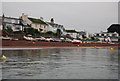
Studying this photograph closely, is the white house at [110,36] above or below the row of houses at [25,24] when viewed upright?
below

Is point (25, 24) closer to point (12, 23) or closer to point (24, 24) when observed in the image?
point (24, 24)

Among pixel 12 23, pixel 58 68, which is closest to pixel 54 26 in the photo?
pixel 12 23

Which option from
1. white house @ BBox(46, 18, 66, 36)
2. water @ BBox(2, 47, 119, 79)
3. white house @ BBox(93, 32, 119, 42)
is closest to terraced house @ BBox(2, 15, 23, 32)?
white house @ BBox(46, 18, 66, 36)

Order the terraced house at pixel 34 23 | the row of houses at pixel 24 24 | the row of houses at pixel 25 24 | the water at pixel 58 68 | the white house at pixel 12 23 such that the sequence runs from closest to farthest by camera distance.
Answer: the water at pixel 58 68
the white house at pixel 12 23
the row of houses at pixel 25 24
the row of houses at pixel 24 24
the terraced house at pixel 34 23

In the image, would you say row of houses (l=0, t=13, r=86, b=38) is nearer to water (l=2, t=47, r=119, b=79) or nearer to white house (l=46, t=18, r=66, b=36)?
white house (l=46, t=18, r=66, b=36)

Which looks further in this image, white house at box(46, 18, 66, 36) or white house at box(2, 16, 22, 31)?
white house at box(46, 18, 66, 36)

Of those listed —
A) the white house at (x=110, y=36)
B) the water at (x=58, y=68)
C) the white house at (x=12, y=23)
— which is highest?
the white house at (x=12, y=23)

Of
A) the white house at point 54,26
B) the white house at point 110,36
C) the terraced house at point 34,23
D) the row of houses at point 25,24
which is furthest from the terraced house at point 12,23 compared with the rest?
the white house at point 110,36

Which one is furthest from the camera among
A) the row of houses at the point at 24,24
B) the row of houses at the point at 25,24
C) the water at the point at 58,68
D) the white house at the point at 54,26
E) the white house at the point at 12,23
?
the white house at the point at 54,26

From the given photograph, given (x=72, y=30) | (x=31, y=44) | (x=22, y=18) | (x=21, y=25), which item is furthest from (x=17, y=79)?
(x=72, y=30)

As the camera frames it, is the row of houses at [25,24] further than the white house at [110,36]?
No

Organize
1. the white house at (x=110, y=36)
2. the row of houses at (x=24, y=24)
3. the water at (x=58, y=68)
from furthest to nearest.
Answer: the white house at (x=110, y=36), the row of houses at (x=24, y=24), the water at (x=58, y=68)

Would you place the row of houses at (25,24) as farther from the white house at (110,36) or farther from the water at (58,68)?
the water at (58,68)

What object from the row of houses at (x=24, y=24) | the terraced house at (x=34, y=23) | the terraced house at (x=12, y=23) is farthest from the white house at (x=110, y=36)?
the terraced house at (x=12, y=23)
